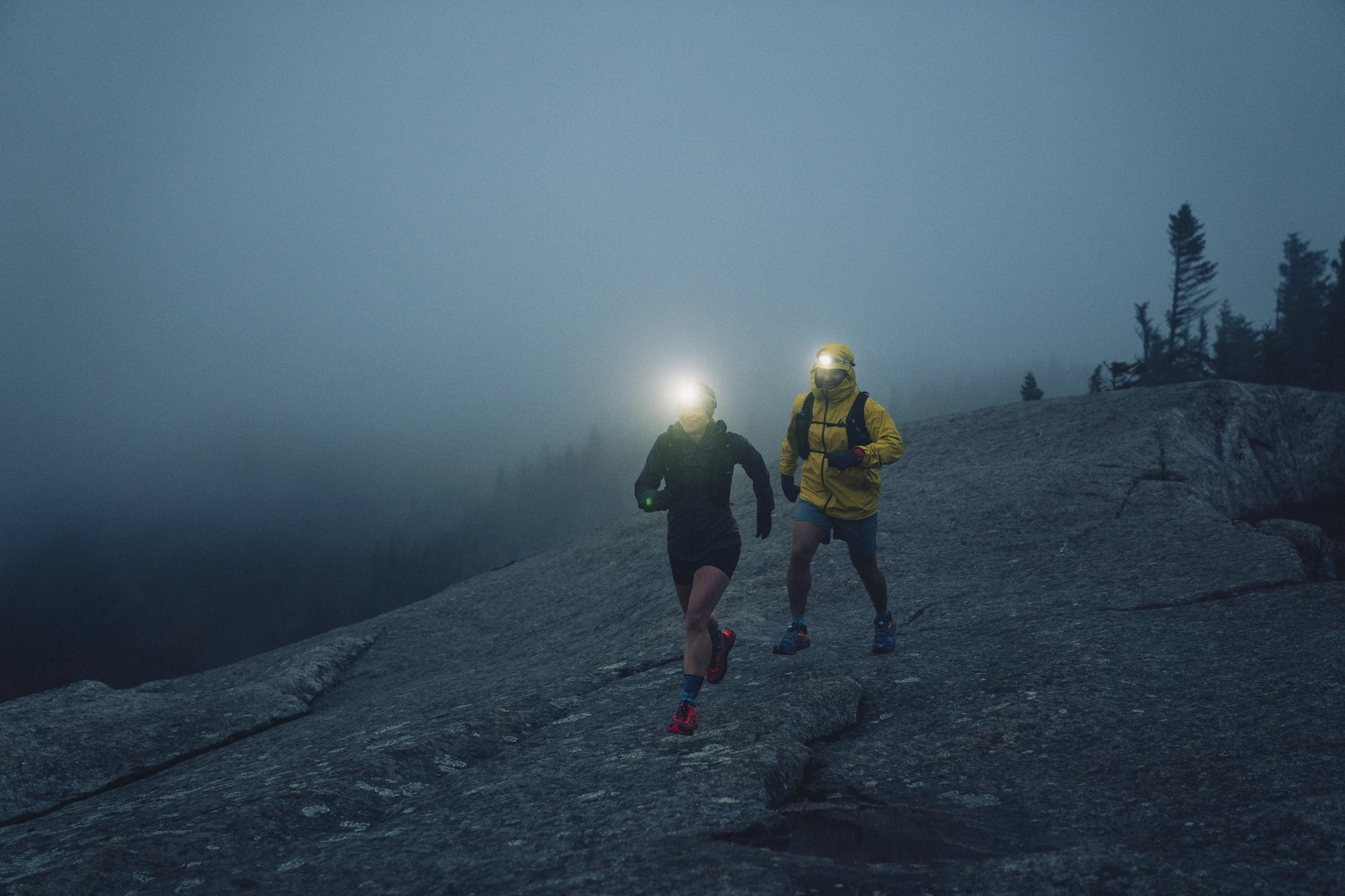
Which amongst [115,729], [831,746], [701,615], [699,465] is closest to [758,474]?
[699,465]

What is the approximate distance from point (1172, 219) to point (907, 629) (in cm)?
8716

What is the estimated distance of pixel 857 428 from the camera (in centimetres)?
773

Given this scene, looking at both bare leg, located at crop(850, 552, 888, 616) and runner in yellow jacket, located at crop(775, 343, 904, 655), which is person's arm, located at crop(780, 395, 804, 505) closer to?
runner in yellow jacket, located at crop(775, 343, 904, 655)

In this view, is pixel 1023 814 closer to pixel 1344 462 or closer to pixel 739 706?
pixel 739 706

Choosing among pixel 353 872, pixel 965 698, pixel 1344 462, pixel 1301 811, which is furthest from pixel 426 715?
pixel 1344 462

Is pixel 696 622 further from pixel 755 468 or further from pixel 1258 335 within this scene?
pixel 1258 335

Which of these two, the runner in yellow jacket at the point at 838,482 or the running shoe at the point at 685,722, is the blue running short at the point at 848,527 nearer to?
the runner in yellow jacket at the point at 838,482

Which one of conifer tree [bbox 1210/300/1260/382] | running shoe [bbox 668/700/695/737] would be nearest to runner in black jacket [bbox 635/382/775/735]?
running shoe [bbox 668/700/695/737]

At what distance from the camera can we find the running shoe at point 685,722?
5738 mm

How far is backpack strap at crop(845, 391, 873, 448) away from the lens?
773 cm

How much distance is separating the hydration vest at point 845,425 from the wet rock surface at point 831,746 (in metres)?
2.25

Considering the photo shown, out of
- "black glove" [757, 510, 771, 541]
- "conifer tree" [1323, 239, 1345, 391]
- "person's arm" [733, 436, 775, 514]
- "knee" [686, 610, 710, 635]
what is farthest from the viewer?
"conifer tree" [1323, 239, 1345, 391]

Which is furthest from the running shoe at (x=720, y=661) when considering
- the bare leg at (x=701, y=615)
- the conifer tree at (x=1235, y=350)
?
the conifer tree at (x=1235, y=350)

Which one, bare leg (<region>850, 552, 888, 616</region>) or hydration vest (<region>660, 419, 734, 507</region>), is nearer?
hydration vest (<region>660, 419, 734, 507</region>)
